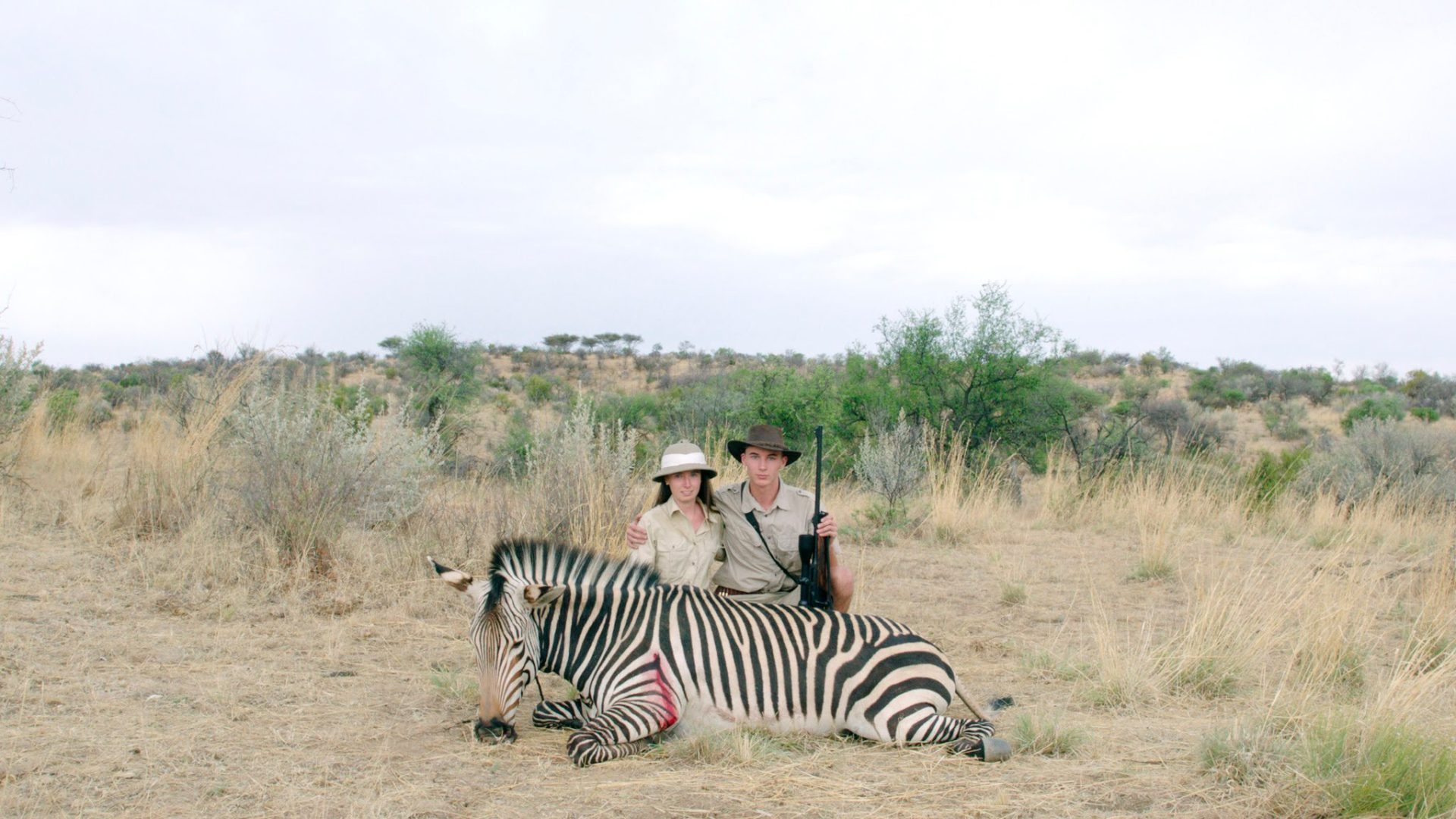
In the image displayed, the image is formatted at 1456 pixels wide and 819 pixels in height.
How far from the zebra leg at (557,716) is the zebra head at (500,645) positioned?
0.25 metres

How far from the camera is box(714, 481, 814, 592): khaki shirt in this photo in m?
5.87

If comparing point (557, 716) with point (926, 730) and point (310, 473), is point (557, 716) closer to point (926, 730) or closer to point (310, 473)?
point (926, 730)

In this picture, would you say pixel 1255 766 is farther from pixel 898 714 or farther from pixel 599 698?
pixel 599 698

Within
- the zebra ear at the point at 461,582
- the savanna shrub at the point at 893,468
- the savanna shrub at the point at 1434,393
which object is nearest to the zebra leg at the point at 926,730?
the zebra ear at the point at 461,582

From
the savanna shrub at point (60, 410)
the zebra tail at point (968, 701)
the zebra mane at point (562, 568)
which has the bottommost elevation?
the zebra tail at point (968, 701)

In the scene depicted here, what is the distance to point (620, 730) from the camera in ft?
14.5

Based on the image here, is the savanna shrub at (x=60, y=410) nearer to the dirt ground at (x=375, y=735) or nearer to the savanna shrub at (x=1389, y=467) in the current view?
the dirt ground at (x=375, y=735)

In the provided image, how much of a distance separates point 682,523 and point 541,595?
3.85ft

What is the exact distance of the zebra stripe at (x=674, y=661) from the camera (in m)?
4.57

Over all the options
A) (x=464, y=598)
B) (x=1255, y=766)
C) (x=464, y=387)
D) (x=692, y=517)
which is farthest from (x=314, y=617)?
(x=464, y=387)

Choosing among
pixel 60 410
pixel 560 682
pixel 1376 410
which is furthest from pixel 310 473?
pixel 1376 410

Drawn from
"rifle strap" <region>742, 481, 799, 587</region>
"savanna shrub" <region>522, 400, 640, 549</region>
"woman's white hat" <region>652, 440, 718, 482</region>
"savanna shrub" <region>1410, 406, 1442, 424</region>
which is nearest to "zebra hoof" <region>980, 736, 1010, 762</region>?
"rifle strap" <region>742, 481, 799, 587</region>

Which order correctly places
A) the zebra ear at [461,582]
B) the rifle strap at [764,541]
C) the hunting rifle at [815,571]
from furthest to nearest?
the rifle strap at [764,541] < the hunting rifle at [815,571] < the zebra ear at [461,582]

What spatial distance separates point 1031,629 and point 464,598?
4.14 m
